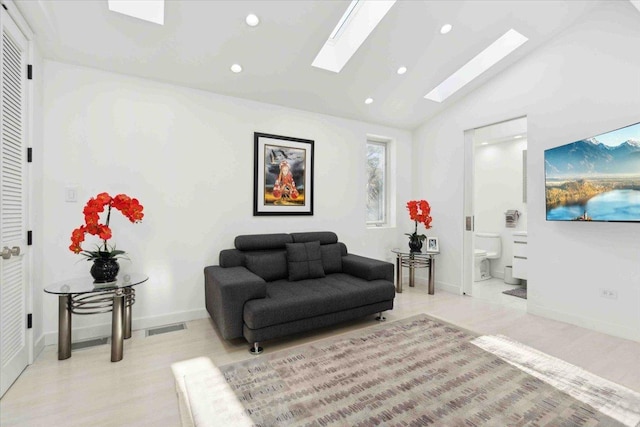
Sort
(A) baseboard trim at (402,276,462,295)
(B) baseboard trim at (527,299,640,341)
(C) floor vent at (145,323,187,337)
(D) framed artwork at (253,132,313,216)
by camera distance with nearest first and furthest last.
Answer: (B) baseboard trim at (527,299,640,341)
(C) floor vent at (145,323,187,337)
(D) framed artwork at (253,132,313,216)
(A) baseboard trim at (402,276,462,295)

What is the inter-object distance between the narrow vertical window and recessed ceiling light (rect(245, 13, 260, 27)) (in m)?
2.68

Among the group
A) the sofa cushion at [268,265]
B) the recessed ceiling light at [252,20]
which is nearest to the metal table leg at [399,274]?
the sofa cushion at [268,265]

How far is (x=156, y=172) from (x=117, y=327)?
1.50 m

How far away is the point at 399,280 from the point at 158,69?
12.8ft

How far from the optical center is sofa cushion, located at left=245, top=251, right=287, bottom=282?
124 inches

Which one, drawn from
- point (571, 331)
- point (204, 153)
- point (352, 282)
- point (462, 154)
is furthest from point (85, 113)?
point (571, 331)

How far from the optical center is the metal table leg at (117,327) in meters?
2.29

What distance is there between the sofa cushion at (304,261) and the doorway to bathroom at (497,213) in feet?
7.40

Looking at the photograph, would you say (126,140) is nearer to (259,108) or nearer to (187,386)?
(259,108)

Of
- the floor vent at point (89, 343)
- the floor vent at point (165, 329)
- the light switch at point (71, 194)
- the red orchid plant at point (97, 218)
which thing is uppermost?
the light switch at point (71, 194)

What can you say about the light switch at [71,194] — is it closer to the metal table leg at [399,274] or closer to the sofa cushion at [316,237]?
the sofa cushion at [316,237]

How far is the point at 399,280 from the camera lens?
4.25 m

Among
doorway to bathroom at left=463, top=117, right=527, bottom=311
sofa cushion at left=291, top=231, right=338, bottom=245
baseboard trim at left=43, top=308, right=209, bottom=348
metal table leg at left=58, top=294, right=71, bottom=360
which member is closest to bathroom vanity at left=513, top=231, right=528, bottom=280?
doorway to bathroom at left=463, top=117, right=527, bottom=311

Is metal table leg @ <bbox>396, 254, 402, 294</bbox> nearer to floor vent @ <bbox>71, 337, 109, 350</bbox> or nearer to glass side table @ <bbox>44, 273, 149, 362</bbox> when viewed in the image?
glass side table @ <bbox>44, 273, 149, 362</bbox>
